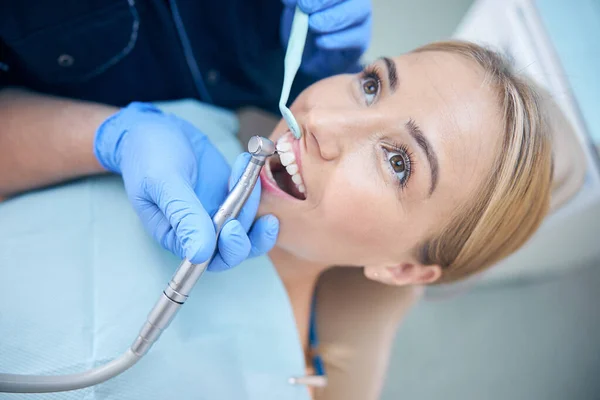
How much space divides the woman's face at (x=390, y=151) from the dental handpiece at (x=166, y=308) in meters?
0.15

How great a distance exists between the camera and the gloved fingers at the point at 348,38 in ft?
3.72

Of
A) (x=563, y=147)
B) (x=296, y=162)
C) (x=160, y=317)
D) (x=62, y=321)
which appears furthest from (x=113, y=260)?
(x=563, y=147)

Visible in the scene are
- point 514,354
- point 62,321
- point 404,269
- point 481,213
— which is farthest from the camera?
point 514,354

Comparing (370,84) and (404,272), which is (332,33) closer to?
(370,84)

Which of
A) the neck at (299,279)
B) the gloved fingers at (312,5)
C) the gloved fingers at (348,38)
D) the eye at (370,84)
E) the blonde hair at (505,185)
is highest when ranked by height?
the gloved fingers at (312,5)

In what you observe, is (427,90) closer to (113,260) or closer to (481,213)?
(481,213)

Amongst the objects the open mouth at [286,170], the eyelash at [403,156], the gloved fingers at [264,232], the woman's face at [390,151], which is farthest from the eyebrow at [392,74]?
the gloved fingers at [264,232]

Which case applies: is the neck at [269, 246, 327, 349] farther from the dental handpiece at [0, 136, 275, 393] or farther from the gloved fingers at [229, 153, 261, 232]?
the dental handpiece at [0, 136, 275, 393]

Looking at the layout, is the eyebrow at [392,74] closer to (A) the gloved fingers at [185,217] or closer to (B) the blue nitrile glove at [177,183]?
(B) the blue nitrile glove at [177,183]

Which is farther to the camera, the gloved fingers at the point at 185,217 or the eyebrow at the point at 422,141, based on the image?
the eyebrow at the point at 422,141

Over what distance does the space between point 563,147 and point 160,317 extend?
3.70 feet

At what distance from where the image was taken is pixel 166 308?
0.78m

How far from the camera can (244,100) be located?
4.54 ft

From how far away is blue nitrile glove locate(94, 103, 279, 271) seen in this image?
2.76 feet
